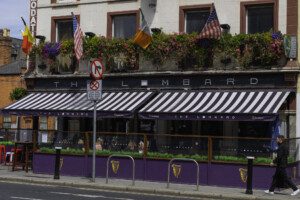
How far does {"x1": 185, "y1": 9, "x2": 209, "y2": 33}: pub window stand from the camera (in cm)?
2375

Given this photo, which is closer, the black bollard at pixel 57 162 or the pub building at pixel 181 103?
the black bollard at pixel 57 162

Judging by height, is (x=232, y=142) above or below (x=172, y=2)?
below

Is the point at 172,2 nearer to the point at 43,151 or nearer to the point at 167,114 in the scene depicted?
the point at 167,114

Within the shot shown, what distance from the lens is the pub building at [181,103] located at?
824 inches

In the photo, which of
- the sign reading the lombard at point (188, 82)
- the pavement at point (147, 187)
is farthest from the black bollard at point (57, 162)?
the sign reading the lombard at point (188, 82)

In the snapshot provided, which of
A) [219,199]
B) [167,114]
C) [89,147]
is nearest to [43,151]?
[89,147]

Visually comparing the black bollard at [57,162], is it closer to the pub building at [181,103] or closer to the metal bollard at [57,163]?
the metal bollard at [57,163]

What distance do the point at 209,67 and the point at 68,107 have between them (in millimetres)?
5962

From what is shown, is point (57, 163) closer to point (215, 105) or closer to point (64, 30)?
point (215, 105)

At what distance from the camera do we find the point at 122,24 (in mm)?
25641

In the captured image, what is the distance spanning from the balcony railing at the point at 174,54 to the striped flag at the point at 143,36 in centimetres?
38

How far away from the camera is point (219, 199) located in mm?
16656

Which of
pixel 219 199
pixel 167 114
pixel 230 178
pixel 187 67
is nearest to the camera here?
pixel 219 199

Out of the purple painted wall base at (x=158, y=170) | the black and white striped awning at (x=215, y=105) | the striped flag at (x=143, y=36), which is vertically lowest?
the purple painted wall base at (x=158, y=170)
